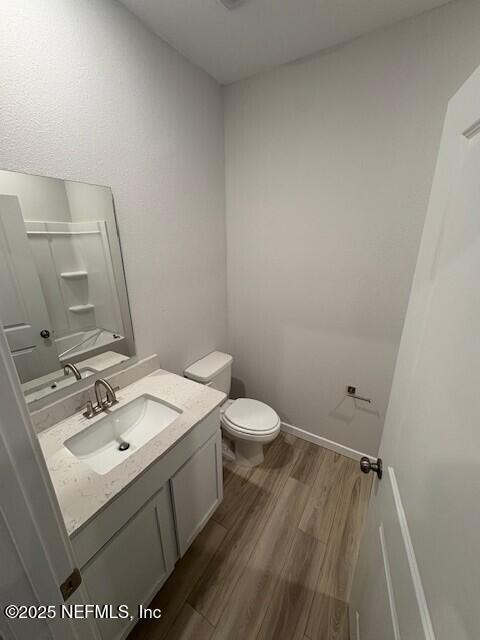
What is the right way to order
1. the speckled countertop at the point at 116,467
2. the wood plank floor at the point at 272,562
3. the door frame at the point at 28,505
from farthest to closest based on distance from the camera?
the wood plank floor at the point at 272,562, the speckled countertop at the point at 116,467, the door frame at the point at 28,505

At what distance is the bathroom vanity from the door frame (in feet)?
1.14

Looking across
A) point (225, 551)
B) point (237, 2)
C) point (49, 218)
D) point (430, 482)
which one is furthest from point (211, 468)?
point (237, 2)

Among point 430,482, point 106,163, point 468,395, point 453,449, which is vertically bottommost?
point 430,482

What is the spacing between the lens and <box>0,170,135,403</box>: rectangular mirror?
955 mm

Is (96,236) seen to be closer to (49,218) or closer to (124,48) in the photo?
(49,218)

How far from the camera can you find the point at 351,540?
1.41 metres

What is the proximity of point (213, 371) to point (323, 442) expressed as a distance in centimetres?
106

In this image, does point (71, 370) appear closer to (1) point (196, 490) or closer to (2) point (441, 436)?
(1) point (196, 490)

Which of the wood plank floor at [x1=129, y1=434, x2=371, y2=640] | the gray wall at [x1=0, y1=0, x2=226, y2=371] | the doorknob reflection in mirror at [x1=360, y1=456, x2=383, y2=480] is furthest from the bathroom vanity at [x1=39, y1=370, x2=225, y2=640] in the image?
the doorknob reflection in mirror at [x1=360, y1=456, x2=383, y2=480]

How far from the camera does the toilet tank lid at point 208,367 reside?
174 centimetres

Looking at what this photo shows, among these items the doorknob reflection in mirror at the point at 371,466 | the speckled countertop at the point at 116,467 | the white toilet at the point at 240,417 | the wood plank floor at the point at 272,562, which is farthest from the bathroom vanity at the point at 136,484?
the doorknob reflection in mirror at the point at 371,466

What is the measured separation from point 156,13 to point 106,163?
708 millimetres

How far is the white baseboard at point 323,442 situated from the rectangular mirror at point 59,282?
1.49m

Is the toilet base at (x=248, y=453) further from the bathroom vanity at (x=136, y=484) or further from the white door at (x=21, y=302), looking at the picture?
the white door at (x=21, y=302)
